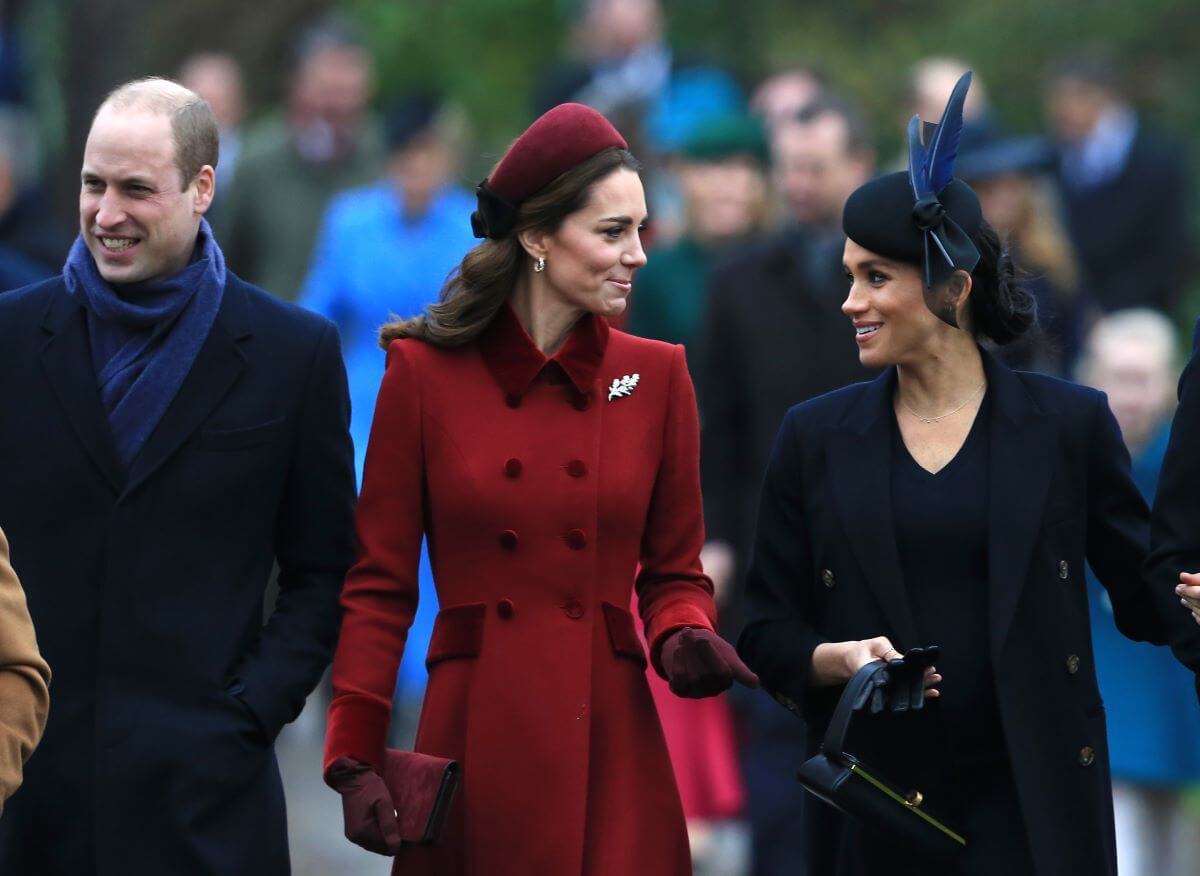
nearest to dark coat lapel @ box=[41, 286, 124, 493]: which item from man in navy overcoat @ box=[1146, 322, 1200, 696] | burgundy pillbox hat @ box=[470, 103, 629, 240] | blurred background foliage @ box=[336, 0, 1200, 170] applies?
burgundy pillbox hat @ box=[470, 103, 629, 240]

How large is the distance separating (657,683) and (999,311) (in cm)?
348

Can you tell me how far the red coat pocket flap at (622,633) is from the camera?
21.5ft

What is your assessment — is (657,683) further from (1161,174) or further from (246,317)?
(1161,174)

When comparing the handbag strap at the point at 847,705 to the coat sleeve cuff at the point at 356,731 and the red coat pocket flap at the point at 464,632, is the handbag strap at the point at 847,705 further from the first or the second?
the coat sleeve cuff at the point at 356,731

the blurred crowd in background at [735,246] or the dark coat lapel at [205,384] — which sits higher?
the blurred crowd in background at [735,246]

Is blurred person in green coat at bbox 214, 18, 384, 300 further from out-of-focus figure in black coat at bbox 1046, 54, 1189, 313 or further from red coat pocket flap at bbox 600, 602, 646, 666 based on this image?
red coat pocket flap at bbox 600, 602, 646, 666

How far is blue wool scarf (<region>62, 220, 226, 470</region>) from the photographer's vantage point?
638cm

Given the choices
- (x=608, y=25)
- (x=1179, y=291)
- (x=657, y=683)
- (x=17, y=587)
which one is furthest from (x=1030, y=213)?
(x=17, y=587)

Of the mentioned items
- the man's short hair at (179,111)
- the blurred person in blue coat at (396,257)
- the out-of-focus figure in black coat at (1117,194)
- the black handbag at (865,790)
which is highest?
the out-of-focus figure in black coat at (1117,194)

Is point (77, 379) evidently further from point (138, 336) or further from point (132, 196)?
point (132, 196)

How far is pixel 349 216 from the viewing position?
39.4ft

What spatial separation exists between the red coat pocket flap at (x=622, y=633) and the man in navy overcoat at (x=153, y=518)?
2.08 ft

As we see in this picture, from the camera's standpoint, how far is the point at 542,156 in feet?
21.5

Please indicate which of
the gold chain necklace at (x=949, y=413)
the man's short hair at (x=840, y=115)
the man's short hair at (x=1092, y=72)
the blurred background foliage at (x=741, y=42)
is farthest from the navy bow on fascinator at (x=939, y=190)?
the blurred background foliage at (x=741, y=42)
